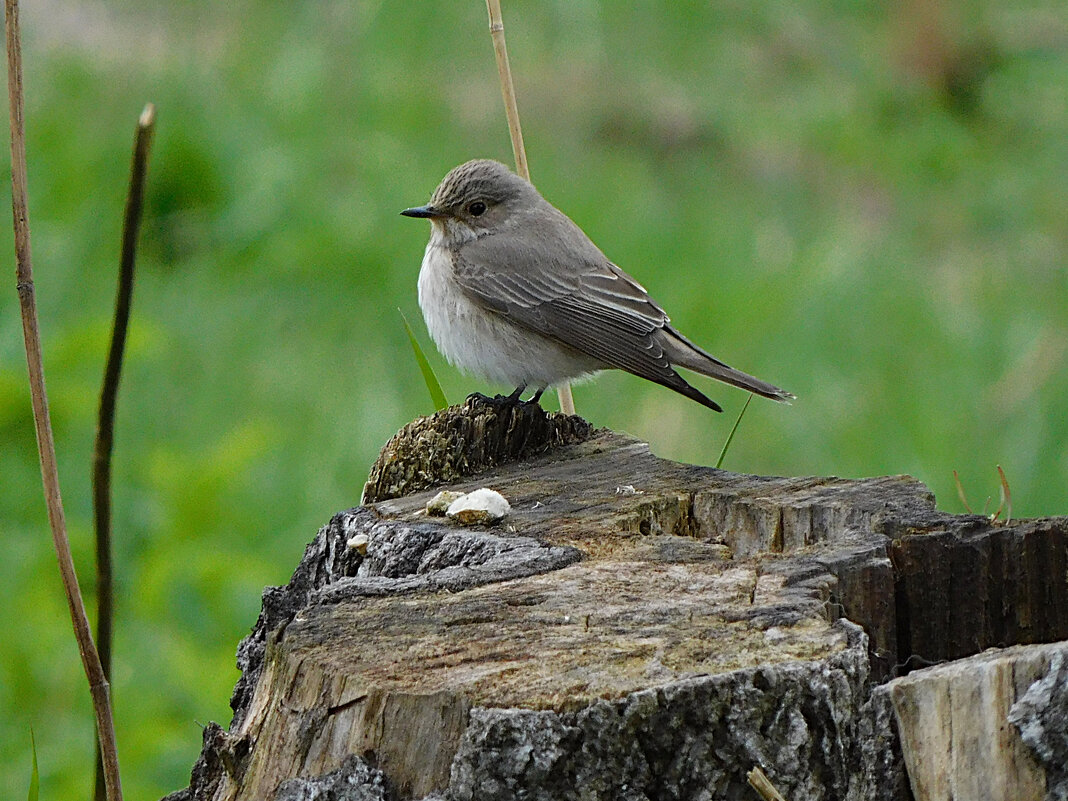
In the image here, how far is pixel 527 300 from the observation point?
519 cm

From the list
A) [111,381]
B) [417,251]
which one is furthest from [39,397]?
[417,251]

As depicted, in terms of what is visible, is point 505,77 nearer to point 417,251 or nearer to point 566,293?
point 566,293

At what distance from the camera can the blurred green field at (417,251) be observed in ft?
19.0

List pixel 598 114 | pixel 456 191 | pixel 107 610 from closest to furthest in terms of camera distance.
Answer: pixel 107 610 → pixel 456 191 → pixel 598 114

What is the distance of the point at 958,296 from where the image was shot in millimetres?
8789

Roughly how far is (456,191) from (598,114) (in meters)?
5.02

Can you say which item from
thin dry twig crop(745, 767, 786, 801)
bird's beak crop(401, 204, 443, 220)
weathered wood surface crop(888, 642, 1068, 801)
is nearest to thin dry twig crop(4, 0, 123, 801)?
thin dry twig crop(745, 767, 786, 801)

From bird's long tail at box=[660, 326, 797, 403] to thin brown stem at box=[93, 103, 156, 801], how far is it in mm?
2594

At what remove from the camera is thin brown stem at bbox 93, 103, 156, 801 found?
2271mm

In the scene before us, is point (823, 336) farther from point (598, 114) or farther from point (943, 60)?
point (943, 60)

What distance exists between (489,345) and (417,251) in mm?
2931

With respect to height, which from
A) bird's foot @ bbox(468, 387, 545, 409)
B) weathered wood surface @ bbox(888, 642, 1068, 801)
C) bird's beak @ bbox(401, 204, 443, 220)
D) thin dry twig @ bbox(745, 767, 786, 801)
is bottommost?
thin dry twig @ bbox(745, 767, 786, 801)

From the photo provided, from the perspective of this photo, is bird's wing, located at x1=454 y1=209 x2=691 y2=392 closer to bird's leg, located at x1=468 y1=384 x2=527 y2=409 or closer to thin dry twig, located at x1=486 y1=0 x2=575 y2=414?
bird's leg, located at x1=468 y1=384 x2=527 y2=409


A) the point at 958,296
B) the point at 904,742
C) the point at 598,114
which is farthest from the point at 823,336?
the point at 904,742
